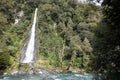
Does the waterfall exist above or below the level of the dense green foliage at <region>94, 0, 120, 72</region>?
above

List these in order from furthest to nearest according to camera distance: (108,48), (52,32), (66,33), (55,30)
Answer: (55,30) < (52,32) < (66,33) < (108,48)

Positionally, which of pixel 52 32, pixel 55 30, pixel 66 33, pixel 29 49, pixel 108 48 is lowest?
pixel 108 48

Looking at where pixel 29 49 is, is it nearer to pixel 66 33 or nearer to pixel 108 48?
pixel 66 33

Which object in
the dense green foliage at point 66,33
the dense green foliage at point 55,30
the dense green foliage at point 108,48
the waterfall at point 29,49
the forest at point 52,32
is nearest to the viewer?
the dense green foliage at point 108,48

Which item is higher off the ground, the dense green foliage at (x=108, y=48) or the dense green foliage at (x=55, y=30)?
the dense green foliage at (x=55, y=30)

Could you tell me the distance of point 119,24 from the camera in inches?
287

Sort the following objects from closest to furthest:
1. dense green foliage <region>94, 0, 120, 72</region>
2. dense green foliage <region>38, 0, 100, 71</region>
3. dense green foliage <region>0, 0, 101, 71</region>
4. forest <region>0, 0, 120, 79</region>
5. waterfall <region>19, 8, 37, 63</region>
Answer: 1. dense green foliage <region>94, 0, 120, 72</region>
2. waterfall <region>19, 8, 37, 63</region>
3. forest <region>0, 0, 120, 79</region>
4. dense green foliage <region>0, 0, 101, 71</region>
5. dense green foliage <region>38, 0, 100, 71</region>

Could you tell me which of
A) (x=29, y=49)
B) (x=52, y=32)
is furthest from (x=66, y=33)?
(x=29, y=49)

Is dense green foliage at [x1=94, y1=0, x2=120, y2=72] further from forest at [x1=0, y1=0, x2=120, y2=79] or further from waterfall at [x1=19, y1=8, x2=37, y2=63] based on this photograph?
waterfall at [x1=19, y1=8, x2=37, y2=63]

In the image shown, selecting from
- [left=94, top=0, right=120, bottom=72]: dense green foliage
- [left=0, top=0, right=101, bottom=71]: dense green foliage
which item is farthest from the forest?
[left=94, top=0, right=120, bottom=72]: dense green foliage

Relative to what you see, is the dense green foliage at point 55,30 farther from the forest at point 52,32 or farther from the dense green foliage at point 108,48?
the dense green foliage at point 108,48

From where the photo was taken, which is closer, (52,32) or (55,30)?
(52,32)

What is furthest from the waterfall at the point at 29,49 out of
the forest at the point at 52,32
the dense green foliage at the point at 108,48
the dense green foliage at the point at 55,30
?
the dense green foliage at the point at 108,48

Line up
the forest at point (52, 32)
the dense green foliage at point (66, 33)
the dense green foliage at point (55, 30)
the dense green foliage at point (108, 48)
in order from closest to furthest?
1. the dense green foliage at point (108, 48)
2. the forest at point (52, 32)
3. the dense green foliage at point (55, 30)
4. the dense green foliage at point (66, 33)
